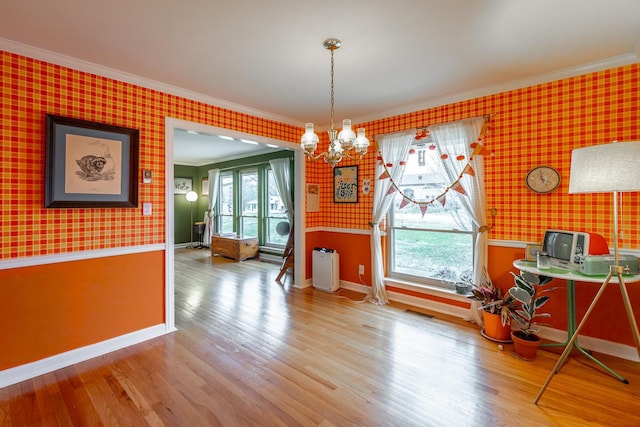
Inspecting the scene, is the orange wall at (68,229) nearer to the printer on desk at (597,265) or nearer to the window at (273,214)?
the window at (273,214)

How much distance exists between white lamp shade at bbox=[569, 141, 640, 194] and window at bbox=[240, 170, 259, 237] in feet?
19.3

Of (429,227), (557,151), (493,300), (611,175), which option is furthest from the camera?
(429,227)

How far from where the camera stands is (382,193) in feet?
12.5

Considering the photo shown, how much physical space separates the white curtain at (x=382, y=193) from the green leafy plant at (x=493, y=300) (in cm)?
122

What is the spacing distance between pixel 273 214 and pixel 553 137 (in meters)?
5.05

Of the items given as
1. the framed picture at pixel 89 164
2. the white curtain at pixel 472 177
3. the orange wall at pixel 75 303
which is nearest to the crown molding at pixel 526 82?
the white curtain at pixel 472 177

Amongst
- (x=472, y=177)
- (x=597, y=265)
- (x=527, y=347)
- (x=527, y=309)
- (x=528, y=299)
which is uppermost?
(x=472, y=177)

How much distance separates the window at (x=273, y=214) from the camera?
634 centimetres

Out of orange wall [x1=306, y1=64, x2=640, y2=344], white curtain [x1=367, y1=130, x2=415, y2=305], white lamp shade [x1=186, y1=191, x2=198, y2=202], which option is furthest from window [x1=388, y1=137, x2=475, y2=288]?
white lamp shade [x1=186, y1=191, x2=198, y2=202]

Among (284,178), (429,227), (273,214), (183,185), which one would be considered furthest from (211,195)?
(429,227)

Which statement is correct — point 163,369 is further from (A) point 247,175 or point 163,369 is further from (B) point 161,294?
(A) point 247,175

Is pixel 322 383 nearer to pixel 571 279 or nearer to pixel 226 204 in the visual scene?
pixel 571 279

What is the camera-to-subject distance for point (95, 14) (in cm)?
183

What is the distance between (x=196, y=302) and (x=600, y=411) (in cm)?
394
